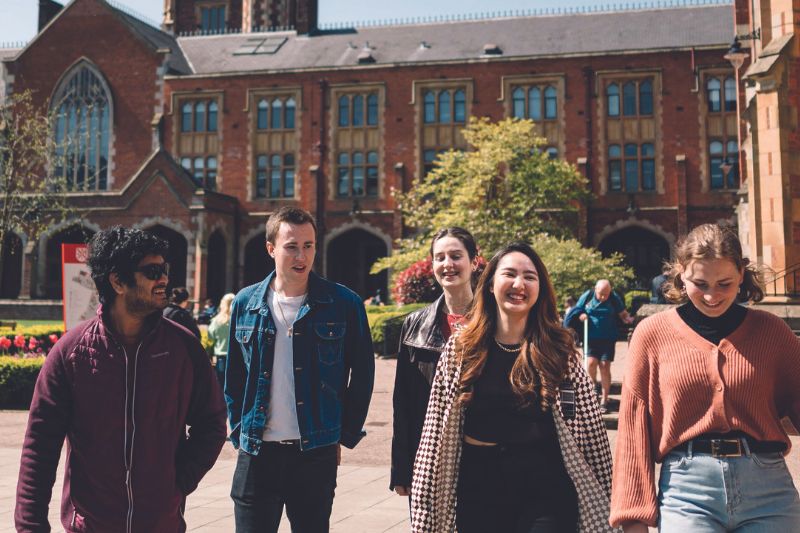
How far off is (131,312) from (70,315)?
7.88 m

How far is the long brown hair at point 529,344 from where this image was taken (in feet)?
10.1

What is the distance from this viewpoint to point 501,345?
3.29m

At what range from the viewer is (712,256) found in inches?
114

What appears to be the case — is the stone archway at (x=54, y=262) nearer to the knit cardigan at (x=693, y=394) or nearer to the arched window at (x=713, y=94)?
the arched window at (x=713, y=94)

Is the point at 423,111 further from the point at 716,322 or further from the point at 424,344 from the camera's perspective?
Result: the point at 716,322

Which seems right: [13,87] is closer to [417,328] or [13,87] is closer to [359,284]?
[359,284]

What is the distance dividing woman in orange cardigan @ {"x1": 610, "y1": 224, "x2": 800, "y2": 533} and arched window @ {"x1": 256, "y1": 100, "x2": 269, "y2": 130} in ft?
112

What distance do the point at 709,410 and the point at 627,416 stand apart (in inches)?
11.9

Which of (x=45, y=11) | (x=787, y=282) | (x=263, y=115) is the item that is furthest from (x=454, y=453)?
(x=45, y=11)

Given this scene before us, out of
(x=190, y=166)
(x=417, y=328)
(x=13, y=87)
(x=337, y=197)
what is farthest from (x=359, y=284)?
(x=417, y=328)

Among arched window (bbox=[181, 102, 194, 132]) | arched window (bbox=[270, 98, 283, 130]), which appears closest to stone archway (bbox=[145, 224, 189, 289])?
arched window (bbox=[181, 102, 194, 132])

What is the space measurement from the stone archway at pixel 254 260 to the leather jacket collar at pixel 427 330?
31.4 m

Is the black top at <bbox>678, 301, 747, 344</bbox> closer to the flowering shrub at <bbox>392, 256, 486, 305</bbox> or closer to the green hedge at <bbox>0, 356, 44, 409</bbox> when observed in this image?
the green hedge at <bbox>0, 356, 44, 409</bbox>

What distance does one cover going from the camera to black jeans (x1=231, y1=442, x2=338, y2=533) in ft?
11.9
